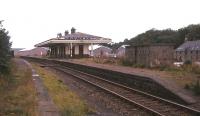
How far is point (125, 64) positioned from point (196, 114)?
29.4 meters

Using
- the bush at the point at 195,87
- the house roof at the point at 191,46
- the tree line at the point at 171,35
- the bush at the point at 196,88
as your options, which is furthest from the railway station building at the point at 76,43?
the bush at the point at 196,88

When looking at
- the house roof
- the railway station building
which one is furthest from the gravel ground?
the house roof

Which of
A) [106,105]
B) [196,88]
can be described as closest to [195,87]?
[196,88]

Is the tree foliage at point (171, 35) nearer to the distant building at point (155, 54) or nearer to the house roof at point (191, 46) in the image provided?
the house roof at point (191, 46)

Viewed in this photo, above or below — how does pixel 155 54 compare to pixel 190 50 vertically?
above

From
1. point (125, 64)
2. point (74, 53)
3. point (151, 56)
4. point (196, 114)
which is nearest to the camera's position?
point (196, 114)

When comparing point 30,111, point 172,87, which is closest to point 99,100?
point 172,87

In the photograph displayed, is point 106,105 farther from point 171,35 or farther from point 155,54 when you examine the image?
point 171,35

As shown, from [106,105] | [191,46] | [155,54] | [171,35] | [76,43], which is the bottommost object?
[106,105]

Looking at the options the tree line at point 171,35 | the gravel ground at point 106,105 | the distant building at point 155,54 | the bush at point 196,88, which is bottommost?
the gravel ground at point 106,105

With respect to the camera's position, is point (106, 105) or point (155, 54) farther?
point (155, 54)

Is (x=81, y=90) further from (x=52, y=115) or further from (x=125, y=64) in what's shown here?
(x=125, y=64)

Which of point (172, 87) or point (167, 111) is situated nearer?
point (167, 111)

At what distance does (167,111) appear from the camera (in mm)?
15125
